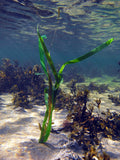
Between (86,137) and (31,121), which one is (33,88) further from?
(86,137)

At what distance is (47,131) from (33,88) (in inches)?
247

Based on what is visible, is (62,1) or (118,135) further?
(62,1)

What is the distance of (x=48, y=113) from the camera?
2.98 metres

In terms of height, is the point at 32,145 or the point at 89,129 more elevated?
the point at 89,129

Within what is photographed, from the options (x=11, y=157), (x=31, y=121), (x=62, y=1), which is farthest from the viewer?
(x=62, y=1)

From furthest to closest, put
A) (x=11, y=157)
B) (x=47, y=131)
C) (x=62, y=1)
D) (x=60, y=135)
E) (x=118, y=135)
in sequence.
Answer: (x=62, y=1) → (x=118, y=135) → (x=60, y=135) → (x=47, y=131) → (x=11, y=157)

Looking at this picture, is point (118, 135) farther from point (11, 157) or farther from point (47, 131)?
point (11, 157)

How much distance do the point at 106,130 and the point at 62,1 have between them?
1468 cm

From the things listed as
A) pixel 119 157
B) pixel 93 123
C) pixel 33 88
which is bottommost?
pixel 119 157

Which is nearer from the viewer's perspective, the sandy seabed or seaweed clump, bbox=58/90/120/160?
the sandy seabed

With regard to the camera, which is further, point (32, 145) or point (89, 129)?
point (89, 129)

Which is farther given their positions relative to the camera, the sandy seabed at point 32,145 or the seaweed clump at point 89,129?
the seaweed clump at point 89,129

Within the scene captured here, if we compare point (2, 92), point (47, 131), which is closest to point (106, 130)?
point (47, 131)

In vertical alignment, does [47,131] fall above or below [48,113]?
below
